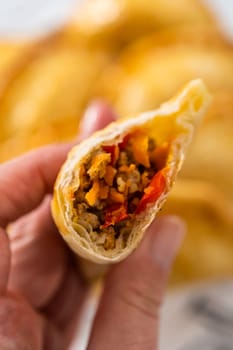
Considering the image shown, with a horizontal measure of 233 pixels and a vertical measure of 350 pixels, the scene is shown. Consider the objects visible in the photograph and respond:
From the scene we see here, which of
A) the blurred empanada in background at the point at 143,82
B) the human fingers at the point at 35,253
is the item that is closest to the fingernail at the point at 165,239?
the human fingers at the point at 35,253

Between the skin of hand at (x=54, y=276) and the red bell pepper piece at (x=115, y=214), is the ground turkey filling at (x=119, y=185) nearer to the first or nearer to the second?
the red bell pepper piece at (x=115, y=214)

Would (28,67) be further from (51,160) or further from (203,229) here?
(51,160)

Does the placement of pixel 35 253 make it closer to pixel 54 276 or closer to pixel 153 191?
pixel 54 276

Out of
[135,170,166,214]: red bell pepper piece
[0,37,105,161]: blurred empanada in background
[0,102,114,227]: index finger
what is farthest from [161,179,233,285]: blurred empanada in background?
[135,170,166,214]: red bell pepper piece

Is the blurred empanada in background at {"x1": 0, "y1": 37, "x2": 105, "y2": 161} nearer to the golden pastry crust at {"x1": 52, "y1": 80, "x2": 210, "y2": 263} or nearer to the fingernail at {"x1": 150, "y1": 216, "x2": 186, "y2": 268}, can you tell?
the fingernail at {"x1": 150, "y1": 216, "x2": 186, "y2": 268}

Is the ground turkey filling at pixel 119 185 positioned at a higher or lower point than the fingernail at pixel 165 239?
higher

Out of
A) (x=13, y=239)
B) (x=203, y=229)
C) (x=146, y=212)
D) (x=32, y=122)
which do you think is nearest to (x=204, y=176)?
(x=203, y=229)
